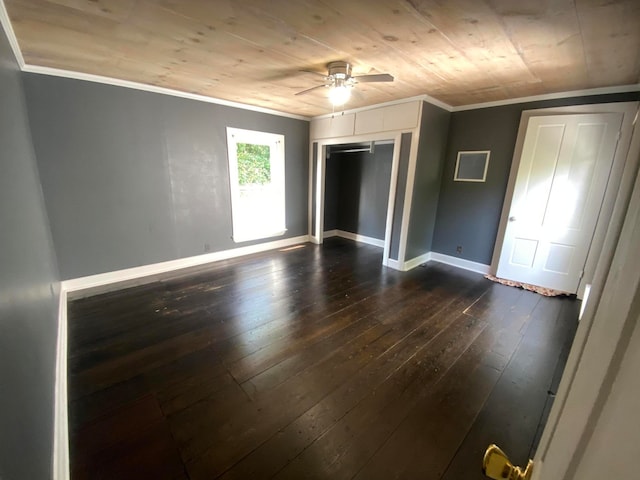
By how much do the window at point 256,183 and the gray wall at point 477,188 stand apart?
2.75m

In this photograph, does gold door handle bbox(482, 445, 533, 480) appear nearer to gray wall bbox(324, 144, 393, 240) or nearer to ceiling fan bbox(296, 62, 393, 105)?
ceiling fan bbox(296, 62, 393, 105)

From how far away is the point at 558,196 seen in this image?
3.13 metres

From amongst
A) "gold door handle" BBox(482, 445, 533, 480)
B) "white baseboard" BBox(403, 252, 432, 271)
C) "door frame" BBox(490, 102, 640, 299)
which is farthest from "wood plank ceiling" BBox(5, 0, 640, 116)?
"white baseboard" BBox(403, 252, 432, 271)

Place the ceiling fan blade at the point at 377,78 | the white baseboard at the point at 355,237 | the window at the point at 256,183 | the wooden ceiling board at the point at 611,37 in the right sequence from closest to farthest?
the wooden ceiling board at the point at 611,37 → the ceiling fan blade at the point at 377,78 → the window at the point at 256,183 → the white baseboard at the point at 355,237

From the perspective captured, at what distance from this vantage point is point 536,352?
2.18 metres

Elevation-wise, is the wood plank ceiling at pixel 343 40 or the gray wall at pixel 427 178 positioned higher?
the wood plank ceiling at pixel 343 40

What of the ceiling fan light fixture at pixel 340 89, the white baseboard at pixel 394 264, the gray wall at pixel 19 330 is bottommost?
the white baseboard at pixel 394 264

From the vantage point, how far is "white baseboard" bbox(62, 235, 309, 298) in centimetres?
299

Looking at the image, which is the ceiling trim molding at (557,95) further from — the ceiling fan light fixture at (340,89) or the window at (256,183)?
the window at (256,183)

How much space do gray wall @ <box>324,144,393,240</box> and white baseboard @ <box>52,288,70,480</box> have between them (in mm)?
4576

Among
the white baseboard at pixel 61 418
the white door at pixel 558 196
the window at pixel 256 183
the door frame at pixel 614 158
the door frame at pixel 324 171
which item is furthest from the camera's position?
the window at pixel 256 183

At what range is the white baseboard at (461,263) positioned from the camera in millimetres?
3850

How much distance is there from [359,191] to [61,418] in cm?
506

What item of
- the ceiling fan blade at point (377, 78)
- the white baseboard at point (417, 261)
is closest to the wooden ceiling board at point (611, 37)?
the ceiling fan blade at point (377, 78)
